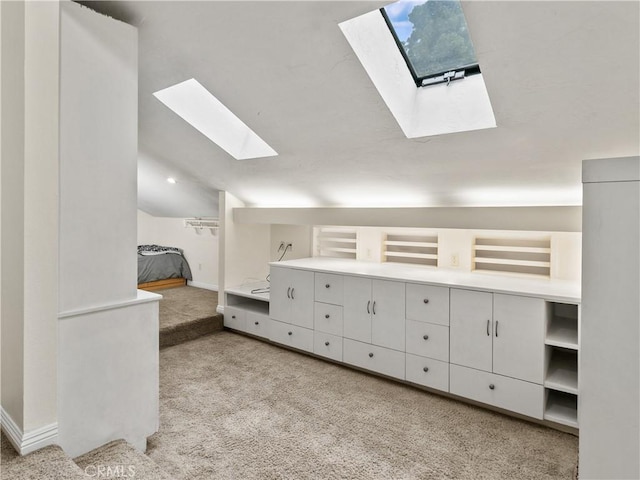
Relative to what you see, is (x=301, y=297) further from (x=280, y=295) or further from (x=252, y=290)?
(x=252, y=290)

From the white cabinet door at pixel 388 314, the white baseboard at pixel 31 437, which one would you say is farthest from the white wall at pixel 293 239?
the white baseboard at pixel 31 437

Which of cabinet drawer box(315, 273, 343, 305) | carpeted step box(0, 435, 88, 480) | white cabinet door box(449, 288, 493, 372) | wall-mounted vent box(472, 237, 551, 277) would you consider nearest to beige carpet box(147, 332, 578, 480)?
white cabinet door box(449, 288, 493, 372)

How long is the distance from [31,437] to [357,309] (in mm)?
2272

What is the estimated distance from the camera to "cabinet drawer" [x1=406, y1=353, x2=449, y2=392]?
2.82 m

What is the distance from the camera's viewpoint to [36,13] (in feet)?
5.64

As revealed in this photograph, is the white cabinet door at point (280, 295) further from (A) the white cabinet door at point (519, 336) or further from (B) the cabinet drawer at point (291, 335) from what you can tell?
(A) the white cabinet door at point (519, 336)

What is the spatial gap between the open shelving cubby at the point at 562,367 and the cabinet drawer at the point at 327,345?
1602 mm

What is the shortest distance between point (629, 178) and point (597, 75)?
54.3 inches

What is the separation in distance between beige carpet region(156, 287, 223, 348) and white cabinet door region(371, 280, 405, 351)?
2.02 metres

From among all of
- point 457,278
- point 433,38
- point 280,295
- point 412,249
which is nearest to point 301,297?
point 280,295

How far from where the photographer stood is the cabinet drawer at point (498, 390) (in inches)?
96.7

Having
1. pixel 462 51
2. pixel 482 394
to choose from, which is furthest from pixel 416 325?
pixel 462 51

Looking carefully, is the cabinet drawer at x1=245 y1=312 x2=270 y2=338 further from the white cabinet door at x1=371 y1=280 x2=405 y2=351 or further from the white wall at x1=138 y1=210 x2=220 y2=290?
the white wall at x1=138 y1=210 x2=220 y2=290

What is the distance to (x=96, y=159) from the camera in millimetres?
1916
